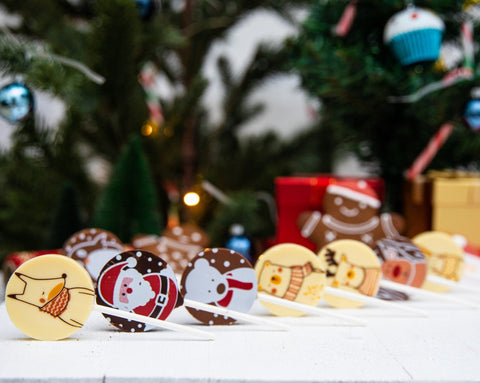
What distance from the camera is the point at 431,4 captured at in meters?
0.77

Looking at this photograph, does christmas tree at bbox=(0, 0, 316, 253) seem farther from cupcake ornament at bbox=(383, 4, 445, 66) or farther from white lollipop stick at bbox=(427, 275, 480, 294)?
white lollipop stick at bbox=(427, 275, 480, 294)

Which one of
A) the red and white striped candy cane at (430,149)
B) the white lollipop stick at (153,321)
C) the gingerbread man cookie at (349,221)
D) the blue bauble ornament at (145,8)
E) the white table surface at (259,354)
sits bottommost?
the white table surface at (259,354)

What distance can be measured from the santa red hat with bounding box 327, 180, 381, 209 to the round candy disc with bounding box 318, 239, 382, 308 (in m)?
0.18

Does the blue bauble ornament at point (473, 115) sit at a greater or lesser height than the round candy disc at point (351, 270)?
greater

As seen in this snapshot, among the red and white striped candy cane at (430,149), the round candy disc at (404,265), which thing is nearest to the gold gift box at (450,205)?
the red and white striped candy cane at (430,149)

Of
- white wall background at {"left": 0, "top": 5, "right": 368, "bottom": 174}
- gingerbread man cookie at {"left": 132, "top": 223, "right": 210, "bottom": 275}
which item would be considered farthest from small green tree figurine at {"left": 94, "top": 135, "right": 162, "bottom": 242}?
white wall background at {"left": 0, "top": 5, "right": 368, "bottom": 174}

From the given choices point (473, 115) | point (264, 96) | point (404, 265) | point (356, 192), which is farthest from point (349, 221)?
point (264, 96)

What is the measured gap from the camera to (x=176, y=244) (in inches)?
28.4

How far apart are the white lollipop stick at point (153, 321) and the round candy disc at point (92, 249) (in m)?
0.15

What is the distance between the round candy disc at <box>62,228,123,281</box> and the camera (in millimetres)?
580

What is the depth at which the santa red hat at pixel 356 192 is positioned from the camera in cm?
72

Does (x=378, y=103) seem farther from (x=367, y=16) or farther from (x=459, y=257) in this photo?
(x=459, y=257)

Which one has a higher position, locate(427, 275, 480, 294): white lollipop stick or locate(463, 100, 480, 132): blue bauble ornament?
locate(463, 100, 480, 132): blue bauble ornament

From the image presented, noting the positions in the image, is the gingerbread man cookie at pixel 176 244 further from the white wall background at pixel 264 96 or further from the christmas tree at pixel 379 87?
the white wall background at pixel 264 96
